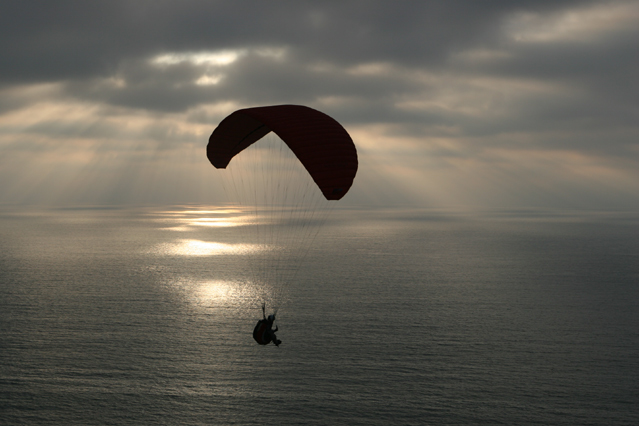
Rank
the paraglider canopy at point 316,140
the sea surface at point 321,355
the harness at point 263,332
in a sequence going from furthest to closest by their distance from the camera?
1. the sea surface at point 321,355
2. the harness at point 263,332
3. the paraglider canopy at point 316,140

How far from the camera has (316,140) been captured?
33250 millimetres

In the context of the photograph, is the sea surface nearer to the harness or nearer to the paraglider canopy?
the harness

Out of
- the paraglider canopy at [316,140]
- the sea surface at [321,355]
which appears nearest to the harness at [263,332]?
the paraglider canopy at [316,140]

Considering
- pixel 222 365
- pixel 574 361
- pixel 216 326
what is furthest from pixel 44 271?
pixel 574 361

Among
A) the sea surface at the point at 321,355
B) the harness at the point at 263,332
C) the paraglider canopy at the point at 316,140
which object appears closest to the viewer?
the paraglider canopy at the point at 316,140

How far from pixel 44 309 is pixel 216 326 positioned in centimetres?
4417

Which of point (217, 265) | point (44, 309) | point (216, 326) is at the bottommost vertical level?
point (216, 326)

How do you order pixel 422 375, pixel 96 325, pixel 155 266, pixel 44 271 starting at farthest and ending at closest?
pixel 155 266 < pixel 44 271 < pixel 96 325 < pixel 422 375

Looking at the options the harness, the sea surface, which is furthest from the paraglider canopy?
the sea surface

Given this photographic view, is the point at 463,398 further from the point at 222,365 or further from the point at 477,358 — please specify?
the point at 222,365

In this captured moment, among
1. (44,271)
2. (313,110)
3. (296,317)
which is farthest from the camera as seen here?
(44,271)

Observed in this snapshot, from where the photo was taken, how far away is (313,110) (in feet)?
119

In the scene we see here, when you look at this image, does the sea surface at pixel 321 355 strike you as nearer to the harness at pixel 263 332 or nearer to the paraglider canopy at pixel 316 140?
the harness at pixel 263 332

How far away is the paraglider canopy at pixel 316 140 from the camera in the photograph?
107 feet
